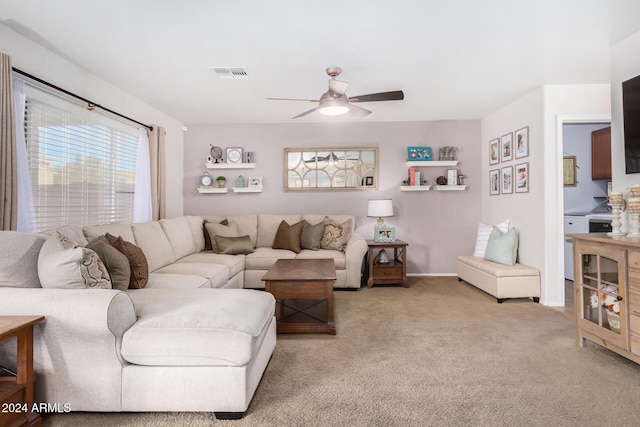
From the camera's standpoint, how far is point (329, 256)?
14.5 feet

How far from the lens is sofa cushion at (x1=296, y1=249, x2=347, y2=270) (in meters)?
4.37

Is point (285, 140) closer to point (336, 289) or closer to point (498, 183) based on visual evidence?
point (336, 289)

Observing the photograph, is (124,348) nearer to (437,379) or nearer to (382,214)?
(437,379)

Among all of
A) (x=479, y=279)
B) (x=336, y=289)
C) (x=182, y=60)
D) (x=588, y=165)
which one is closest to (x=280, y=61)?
(x=182, y=60)

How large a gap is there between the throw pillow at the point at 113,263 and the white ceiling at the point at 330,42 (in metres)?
1.64

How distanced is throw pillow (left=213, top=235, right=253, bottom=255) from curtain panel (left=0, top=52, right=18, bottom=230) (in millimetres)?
2223

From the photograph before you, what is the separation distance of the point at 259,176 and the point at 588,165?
5191mm

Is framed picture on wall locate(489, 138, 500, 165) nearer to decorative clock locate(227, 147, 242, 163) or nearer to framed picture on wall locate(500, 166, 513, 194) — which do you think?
framed picture on wall locate(500, 166, 513, 194)

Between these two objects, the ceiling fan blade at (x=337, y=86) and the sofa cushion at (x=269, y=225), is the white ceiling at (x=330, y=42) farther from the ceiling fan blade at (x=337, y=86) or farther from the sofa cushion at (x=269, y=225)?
the sofa cushion at (x=269, y=225)

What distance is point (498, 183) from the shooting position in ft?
15.4

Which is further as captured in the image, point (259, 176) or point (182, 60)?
point (259, 176)

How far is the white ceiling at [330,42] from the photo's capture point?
2270mm

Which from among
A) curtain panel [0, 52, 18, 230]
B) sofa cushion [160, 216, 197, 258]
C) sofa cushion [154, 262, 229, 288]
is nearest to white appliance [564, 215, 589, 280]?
sofa cushion [154, 262, 229, 288]

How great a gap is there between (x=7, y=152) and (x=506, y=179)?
17.0 feet
